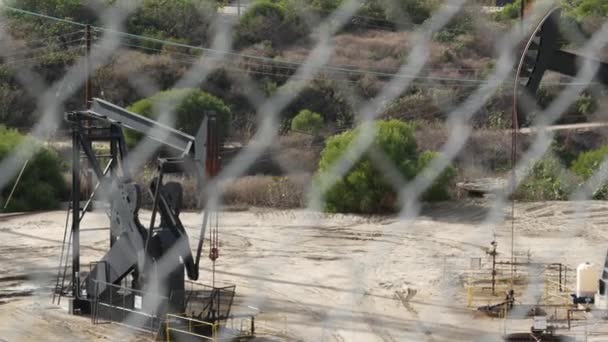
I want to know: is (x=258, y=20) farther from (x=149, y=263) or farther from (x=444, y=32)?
(x=149, y=263)

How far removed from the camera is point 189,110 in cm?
578

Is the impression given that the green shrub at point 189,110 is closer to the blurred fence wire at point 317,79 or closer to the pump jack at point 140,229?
the blurred fence wire at point 317,79

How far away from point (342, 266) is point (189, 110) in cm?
156

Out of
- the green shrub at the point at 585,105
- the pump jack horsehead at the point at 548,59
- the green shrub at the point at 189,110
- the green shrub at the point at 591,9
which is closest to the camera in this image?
the pump jack horsehead at the point at 548,59

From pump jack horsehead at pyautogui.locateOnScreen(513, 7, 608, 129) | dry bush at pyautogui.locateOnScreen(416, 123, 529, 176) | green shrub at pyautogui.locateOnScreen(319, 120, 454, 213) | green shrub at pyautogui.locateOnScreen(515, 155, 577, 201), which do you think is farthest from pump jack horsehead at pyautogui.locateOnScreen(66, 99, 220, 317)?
green shrub at pyautogui.locateOnScreen(515, 155, 577, 201)

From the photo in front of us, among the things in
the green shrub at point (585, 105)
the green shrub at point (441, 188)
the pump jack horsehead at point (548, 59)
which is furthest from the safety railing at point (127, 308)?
the green shrub at point (585, 105)

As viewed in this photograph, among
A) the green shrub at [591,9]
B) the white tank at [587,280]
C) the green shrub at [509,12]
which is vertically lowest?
the white tank at [587,280]

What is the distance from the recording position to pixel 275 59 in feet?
17.9

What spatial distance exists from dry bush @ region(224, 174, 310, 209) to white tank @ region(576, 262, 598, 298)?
8.35 ft

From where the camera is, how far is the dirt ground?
3359 millimetres

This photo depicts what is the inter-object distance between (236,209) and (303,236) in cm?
47

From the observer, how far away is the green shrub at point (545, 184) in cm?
557

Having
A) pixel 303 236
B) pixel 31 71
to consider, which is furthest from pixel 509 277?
pixel 31 71

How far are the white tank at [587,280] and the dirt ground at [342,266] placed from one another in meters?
0.44
